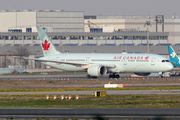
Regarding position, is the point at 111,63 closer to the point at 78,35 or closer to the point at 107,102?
the point at 107,102

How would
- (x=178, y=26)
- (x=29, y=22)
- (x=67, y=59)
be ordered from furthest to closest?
(x=178, y=26) < (x=29, y=22) < (x=67, y=59)

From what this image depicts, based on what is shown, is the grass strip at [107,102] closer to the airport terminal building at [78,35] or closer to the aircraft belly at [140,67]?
the aircraft belly at [140,67]

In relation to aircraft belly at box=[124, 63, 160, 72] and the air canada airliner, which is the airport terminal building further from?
aircraft belly at box=[124, 63, 160, 72]

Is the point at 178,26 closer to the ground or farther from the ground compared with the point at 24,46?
farther from the ground

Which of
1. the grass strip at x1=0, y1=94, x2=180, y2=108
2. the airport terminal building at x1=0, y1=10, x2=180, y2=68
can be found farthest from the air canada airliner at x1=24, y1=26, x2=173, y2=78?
the airport terminal building at x1=0, y1=10, x2=180, y2=68

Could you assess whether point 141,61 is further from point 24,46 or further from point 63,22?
point 63,22

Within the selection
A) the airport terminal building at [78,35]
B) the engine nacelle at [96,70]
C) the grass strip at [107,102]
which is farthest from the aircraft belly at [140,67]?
the airport terminal building at [78,35]

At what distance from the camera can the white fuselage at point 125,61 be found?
195 ft

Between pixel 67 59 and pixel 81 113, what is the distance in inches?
1802

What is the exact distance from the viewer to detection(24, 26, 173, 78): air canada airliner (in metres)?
59.4

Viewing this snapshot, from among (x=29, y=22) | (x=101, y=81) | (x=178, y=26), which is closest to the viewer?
(x=101, y=81)

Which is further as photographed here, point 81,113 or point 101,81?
point 101,81

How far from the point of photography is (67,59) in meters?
64.4

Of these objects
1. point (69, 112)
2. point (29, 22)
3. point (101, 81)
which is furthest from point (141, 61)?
point (29, 22)
